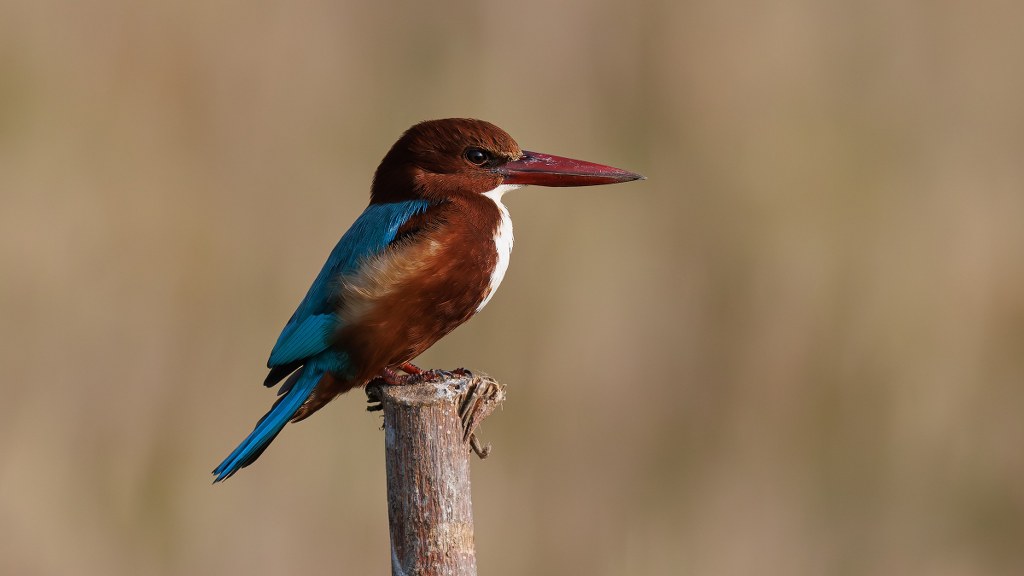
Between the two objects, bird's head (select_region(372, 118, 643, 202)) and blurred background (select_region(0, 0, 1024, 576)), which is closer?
bird's head (select_region(372, 118, 643, 202))

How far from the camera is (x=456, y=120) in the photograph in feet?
11.6

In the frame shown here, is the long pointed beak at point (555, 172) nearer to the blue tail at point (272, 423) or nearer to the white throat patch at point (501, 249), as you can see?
the white throat patch at point (501, 249)

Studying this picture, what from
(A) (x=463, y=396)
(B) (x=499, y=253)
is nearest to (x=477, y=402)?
(A) (x=463, y=396)

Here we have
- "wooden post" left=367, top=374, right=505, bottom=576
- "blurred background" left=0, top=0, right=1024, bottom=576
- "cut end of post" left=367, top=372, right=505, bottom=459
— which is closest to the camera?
"wooden post" left=367, top=374, right=505, bottom=576

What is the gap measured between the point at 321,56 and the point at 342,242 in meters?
1.65

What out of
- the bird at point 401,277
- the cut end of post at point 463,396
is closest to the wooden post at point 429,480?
the cut end of post at point 463,396

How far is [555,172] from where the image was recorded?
3613mm

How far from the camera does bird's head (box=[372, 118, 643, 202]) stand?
3.50 m

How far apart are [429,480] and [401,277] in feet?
2.48

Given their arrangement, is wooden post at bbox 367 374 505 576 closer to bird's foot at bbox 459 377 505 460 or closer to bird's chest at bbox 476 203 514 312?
bird's foot at bbox 459 377 505 460

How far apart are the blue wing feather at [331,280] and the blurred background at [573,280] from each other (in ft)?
3.60

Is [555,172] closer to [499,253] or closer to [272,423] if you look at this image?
[499,253]

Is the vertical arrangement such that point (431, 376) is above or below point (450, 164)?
below

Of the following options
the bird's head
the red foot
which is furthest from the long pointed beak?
the red foot
